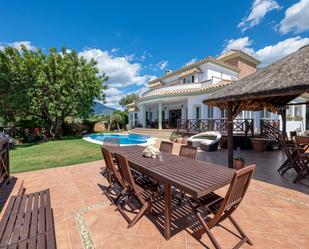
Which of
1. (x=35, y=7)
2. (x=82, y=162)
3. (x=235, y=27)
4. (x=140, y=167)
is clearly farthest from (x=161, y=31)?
(x=140, y=167)

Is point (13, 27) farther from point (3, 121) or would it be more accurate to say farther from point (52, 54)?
point (3, 121)

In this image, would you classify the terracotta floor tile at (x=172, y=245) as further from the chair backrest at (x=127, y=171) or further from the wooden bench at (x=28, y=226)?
the wooden bench at (x=28, y=226)

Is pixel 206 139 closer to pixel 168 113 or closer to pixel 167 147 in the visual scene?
pixel 167 147

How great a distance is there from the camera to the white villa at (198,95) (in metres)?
16.8

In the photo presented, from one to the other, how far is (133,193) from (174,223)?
1.01 meters

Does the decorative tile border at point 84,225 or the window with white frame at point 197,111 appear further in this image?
the window with white frame at point 197,111

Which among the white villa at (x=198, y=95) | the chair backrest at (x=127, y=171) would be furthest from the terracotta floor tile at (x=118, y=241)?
the white villa at (x=198, y=95)

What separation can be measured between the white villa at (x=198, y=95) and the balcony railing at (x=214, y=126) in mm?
754

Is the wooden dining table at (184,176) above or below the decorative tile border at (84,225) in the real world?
Answer: above

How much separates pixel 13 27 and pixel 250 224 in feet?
66.1

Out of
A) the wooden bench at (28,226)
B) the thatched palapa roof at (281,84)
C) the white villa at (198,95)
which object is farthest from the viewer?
the white villa at (198,95)

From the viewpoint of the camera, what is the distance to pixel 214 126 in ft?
48.9

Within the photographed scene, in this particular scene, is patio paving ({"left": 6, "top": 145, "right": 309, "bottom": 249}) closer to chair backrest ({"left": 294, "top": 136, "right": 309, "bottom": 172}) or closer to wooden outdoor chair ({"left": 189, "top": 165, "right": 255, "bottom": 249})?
wooden outdoor chair ({"left": 189, "top": 165, "right": 255, "bottom": 249})

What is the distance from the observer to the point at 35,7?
11.3 metres
